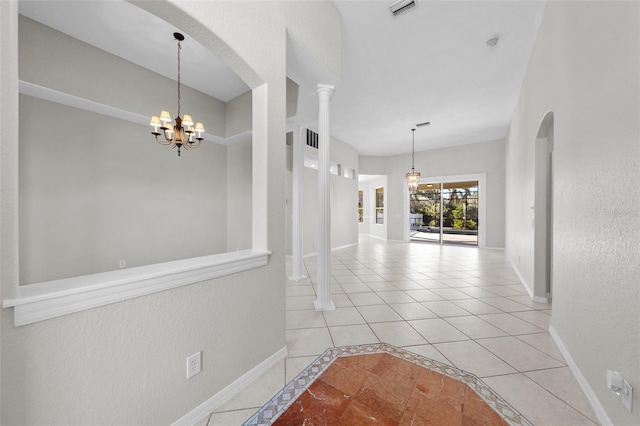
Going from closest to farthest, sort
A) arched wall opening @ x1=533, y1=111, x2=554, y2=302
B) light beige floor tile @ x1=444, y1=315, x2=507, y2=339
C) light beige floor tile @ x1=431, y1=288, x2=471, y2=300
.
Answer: light beige floor tile @ x1=444, y1=315, x2=507, y2=339
arched wall opening @ x1=533, y1=111, x2=554, y2=302
light beige floor tile @ x1=431, y1=288, x2=471, y2=300

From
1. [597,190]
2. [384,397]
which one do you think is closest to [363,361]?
[384,397]

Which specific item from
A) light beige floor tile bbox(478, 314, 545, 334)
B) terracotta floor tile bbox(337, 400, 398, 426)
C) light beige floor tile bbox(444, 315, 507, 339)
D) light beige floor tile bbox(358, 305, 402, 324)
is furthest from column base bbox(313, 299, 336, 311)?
light beige floor tile bbox(478, 314, 545, 334)

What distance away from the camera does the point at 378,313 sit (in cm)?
289

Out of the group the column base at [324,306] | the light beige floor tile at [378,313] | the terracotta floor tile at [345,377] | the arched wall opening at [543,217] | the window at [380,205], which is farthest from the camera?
the window at [380,205]

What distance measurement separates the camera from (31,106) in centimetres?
319

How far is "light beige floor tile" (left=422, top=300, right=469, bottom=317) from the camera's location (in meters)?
2.85

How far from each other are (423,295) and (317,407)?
8.19 feet

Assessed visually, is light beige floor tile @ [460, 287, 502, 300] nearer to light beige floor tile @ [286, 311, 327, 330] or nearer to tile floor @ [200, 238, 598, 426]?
tile floor @ [200, 238, 598, 426]

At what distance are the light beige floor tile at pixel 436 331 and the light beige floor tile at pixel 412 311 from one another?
100mm

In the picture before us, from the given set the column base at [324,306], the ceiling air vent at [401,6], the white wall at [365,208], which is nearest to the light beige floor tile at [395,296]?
the column base at [324,306]

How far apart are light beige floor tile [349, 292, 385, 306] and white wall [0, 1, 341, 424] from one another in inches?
58.2

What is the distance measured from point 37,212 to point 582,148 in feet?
19.4

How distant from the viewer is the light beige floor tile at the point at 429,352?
78.8 inches

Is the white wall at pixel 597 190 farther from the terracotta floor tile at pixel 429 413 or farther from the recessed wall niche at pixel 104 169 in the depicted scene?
the recessed wall niche at pixel 104 169
